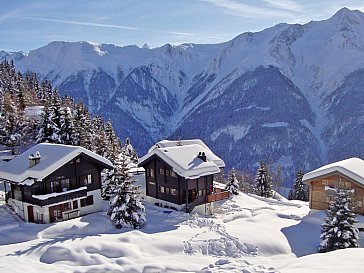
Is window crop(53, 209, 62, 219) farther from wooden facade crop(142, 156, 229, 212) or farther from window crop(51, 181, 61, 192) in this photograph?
wooden facade crop(142, 156, 229, 212)

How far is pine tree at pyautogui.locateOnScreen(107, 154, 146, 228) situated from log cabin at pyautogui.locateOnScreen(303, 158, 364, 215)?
19.3 metres

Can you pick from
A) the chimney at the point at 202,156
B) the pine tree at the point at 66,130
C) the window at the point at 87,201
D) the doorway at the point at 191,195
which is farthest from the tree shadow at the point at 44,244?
the pine tree at the point at 66,130

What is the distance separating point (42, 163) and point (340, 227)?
26.0 meters

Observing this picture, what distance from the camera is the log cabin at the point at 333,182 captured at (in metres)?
38.7

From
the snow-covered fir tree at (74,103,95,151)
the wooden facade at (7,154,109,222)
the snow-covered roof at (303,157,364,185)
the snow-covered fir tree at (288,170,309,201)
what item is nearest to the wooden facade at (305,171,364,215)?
the snow-covered roof at (303,157,364,185)

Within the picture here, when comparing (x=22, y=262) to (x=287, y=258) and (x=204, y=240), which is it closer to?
(x=204, y=240)

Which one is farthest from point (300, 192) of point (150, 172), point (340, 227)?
point (340, 227)

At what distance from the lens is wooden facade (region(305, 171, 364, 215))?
38750 millimetres

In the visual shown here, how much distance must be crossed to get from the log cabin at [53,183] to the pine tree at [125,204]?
498cm

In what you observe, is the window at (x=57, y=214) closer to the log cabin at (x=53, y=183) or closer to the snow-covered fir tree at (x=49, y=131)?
the log cabin at (x=53, y=183)

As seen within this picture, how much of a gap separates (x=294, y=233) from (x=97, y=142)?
35.0 metres

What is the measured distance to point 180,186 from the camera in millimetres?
41312

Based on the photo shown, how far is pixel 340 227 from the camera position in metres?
29.7

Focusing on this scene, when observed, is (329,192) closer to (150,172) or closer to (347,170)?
(347,170)
